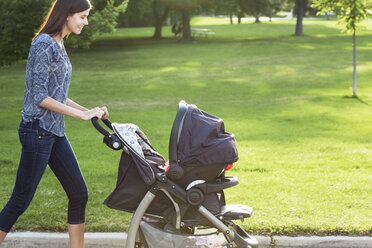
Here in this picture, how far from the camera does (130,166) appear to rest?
367 cm

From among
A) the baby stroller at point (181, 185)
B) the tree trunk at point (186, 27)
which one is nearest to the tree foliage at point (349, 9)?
the baby stroller at point (181, 185)

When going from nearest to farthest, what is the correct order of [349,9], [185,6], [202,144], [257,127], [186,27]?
1. [202,144]
2. [257,127]
3. [349,9]
4. [185,6]
5. [186,27]

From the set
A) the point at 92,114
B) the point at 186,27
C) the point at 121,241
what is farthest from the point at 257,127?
the point at 186,27

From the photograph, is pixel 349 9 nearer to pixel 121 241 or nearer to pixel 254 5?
pixel 121 241

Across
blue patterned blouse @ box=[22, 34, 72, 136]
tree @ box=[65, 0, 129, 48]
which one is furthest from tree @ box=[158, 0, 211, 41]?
blue patterned blouse @ box=[22, 34, 72, 136]

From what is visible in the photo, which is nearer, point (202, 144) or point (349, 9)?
point (202, 144)

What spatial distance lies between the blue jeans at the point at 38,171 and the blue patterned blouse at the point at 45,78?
0.07 meters

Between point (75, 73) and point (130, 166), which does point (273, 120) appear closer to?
point (130, 166)

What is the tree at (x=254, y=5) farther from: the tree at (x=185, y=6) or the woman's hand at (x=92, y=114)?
the woman's hand at (x=92, y=114)

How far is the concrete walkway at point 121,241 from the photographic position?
4403 millimetres

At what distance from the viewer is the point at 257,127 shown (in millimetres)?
10859

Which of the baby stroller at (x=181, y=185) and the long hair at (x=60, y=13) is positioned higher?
the long hair at (x=60, y=13)

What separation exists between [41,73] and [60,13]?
1.40ft

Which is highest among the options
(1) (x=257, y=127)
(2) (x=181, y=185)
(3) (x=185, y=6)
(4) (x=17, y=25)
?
(3) (x=185, y=6)
